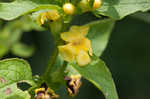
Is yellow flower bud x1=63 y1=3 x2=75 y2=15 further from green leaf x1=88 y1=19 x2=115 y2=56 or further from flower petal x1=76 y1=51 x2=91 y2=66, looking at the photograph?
green leaf x1=88 y1=19 x2=115 y2=56

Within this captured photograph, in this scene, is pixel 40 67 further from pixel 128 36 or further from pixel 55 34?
pixel 55 34

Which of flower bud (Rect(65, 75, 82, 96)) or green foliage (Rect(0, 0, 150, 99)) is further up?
green foliage (Rect(0, 0, 150, 99))

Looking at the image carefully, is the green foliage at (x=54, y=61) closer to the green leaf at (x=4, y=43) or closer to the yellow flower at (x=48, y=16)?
the yellow flower at (x=48, y=16)

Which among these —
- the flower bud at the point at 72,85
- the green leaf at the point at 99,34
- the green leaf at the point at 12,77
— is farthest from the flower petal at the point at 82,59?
the green leaf at the point at 99,34

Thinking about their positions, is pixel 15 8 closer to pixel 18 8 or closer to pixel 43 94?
pixel 18 8

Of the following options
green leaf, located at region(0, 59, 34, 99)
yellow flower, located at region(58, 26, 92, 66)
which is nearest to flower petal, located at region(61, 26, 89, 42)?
yellow flower, located at region(58, 26, 92, 66)
